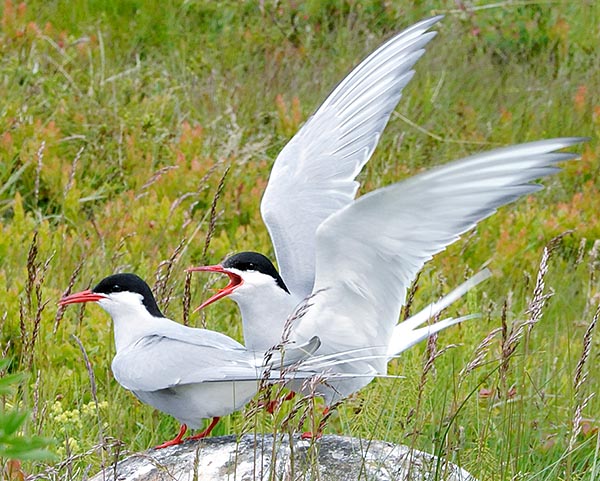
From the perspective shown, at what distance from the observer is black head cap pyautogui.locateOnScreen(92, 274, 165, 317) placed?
11.0 ft

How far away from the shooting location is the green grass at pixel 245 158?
3.83 meters

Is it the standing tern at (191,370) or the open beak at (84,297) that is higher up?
the open beak at (84,297)

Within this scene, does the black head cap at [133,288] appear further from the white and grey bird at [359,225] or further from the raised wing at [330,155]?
the raised wing at [330,155]

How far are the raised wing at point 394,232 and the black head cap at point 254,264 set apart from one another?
24 centimetres

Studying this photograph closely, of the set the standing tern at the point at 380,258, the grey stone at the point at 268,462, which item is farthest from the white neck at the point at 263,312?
the grey stone at the point at 268,462

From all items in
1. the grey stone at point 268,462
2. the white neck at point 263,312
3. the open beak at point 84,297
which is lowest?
the grey stone at point 268,462

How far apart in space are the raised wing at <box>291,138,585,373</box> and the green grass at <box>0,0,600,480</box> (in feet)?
1.31

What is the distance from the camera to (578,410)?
243 centimetres

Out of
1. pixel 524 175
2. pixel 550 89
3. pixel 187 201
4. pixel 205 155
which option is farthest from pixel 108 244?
pixel 550 89

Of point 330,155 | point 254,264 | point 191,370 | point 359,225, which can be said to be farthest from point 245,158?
point 359,225

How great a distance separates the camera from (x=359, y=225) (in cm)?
281

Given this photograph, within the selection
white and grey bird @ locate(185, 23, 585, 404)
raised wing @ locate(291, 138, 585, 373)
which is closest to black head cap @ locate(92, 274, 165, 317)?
white and grey bird @ locate(185, 23, 585, 404)

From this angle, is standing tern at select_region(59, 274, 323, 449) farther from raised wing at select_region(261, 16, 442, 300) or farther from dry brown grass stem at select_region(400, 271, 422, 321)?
raised wing at select_region(261, 16, 442, 300)

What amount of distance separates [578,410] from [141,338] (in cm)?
131
